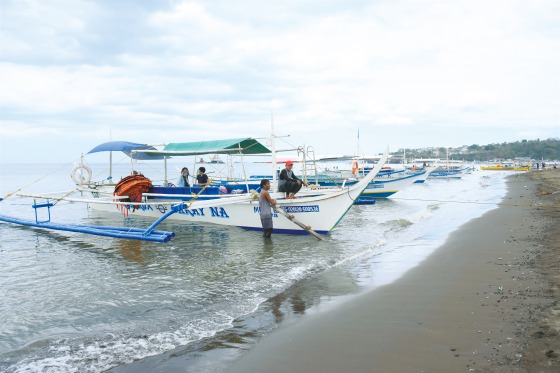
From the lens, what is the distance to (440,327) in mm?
5082

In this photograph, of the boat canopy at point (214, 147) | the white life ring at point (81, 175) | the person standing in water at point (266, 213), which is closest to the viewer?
the person standing in water at point (266, 213)

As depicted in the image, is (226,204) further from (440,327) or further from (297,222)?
(440,327)

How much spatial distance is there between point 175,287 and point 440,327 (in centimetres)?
482

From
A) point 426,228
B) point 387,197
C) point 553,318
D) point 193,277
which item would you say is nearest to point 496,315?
point 553,318

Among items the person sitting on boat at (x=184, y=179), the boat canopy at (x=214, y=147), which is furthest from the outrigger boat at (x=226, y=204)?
the person sitting on boat at (x=184, y=179)

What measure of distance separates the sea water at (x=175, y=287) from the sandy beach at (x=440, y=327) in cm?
44

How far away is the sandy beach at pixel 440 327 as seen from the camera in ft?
13.7

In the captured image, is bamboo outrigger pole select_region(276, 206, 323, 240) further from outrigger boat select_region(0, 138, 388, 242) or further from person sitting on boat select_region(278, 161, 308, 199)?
person sitting on boat select_region(278, 161, 308, 199)

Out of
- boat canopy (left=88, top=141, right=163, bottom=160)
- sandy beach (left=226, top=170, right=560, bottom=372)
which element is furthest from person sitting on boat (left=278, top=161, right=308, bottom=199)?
boat canopy (left=88, top=141, right=163, bottom=160)

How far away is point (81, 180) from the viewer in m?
19.0

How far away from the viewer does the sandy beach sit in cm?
419

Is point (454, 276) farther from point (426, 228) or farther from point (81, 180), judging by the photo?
point (81, 180)

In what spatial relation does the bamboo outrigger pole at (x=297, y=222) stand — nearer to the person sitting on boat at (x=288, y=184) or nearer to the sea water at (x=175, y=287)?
the sea water at (x=175, y=287)

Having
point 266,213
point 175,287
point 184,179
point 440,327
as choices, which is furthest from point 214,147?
point 440,327
